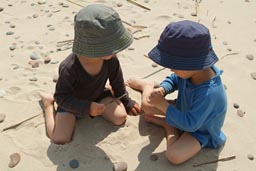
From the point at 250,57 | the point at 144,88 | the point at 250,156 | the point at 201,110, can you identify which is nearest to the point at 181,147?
the point at 201,110

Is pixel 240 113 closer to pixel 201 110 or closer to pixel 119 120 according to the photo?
pixel 201 110

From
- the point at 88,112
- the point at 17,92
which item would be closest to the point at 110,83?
the point at 88,112

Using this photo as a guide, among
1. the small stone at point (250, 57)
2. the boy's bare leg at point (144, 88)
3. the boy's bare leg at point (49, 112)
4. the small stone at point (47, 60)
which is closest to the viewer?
the boy's bare leg at point (49, 112)

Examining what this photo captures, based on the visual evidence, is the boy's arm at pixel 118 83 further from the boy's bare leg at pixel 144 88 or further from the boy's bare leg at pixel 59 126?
the boy's bare leg at pixel 59 126

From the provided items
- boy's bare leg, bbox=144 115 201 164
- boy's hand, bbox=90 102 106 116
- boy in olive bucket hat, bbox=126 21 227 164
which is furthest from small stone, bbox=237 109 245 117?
boy's hand, bbox=90 102 106 116

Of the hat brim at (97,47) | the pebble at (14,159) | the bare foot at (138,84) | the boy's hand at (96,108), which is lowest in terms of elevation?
the pebble at (14,159)

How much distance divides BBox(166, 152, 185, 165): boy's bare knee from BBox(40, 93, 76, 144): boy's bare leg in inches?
24.2

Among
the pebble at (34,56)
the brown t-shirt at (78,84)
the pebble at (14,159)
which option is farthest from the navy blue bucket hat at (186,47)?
the pebble at (34,56)

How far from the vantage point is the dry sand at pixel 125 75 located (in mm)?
2256

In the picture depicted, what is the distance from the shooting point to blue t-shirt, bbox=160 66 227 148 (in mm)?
2051

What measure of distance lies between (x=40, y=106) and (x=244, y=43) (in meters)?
1.87

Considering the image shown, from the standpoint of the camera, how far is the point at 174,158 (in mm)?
2188

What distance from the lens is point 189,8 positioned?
12.9ft

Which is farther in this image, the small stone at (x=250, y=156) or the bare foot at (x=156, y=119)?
the bare foot at (x=156, y=119)
